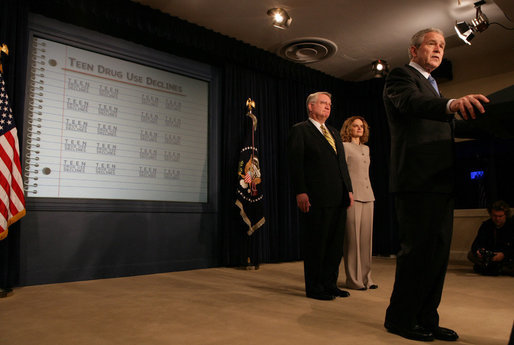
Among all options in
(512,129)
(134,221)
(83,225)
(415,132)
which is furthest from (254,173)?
(512,129)

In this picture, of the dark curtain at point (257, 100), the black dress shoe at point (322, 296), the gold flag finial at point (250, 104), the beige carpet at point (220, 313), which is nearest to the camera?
the beige carpet at point (220, 313)

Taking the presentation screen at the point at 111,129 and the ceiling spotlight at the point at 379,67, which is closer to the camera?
the presentation screen at the point at 111,129

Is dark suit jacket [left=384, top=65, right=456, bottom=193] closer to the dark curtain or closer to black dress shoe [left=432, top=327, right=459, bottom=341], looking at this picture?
black dress shoe [left=432, top=327, right=459, bottom=341]

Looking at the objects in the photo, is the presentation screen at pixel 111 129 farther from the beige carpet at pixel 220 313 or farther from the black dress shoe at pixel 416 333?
the black dress shoe at pixel 416 333

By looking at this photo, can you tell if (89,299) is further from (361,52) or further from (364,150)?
(361,52)

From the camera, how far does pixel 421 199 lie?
1.53 meters

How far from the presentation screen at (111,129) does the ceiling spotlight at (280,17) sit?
1.14 meters

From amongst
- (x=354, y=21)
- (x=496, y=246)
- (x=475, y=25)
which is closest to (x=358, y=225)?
(x=496, y=246)

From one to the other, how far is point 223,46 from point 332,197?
2.60 m

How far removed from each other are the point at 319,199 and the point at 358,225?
0.62 meters

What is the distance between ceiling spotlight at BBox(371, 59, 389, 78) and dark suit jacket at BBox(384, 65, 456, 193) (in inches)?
146

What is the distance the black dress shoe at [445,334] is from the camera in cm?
157

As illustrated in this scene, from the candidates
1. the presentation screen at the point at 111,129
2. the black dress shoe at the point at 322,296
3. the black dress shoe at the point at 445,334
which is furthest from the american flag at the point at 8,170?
the black dress shoe at the point at 445,334

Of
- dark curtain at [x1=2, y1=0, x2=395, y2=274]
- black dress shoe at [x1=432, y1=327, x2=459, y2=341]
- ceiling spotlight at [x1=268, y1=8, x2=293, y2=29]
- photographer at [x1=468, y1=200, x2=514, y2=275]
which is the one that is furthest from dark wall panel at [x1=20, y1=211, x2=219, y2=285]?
black dress shoe at [x1=432, y1=327, x2=459, y2=341]
